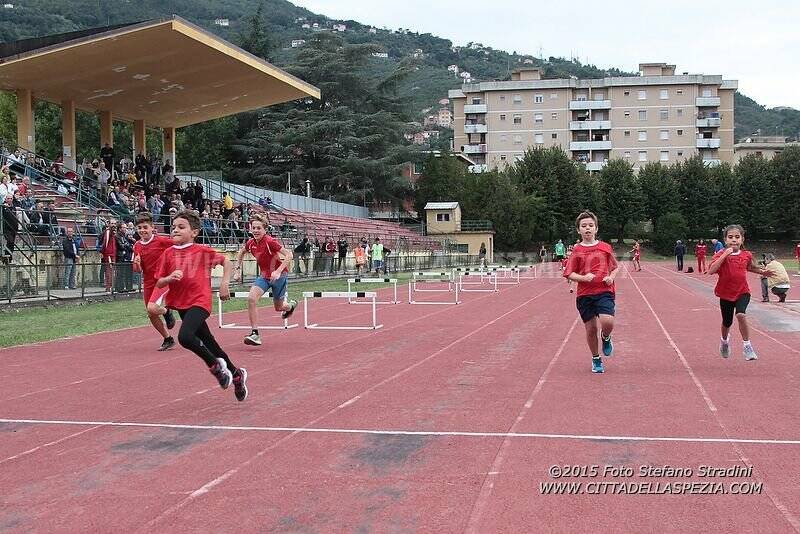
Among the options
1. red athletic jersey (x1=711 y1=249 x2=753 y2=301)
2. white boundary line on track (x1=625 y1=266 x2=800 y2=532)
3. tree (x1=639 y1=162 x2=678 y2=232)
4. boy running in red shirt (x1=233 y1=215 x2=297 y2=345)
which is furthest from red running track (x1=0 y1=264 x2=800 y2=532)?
tree (x1=639 y1=162 x2=678 y2=232)

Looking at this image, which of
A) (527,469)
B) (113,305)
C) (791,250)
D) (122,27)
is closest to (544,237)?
(791,250)

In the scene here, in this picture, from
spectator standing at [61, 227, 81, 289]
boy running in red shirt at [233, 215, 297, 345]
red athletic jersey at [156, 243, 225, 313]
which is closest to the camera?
red athletic jersey at [156, 243, 225, 313]

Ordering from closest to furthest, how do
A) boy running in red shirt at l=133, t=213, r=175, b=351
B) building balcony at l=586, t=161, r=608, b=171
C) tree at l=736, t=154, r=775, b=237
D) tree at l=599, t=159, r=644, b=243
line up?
boy running in red shirt at l=133, t=213, r=175, b=351
tree at l=736, t=154, r=775, b=237
tree at l=599, t=159, r=644, b=243
building balcony at l=586, t=161, r=608, b=171

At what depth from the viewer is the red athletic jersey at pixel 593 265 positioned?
371 inches

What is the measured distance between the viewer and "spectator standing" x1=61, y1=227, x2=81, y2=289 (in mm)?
20734

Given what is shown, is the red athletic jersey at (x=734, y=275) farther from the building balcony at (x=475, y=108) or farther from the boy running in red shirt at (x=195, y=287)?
the building balcony at (x=475, y=108)

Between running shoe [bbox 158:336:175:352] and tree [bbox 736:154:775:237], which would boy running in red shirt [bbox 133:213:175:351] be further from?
tree [bbox 736:154:775:237]

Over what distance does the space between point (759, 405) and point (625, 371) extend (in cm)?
233

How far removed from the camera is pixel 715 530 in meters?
4.30

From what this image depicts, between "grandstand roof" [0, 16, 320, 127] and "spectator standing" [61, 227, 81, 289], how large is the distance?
9381 mm

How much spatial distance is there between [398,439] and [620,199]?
81150 mm

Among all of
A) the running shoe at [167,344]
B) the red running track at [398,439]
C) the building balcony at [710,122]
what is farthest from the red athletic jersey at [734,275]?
the building balcony at [710,122]

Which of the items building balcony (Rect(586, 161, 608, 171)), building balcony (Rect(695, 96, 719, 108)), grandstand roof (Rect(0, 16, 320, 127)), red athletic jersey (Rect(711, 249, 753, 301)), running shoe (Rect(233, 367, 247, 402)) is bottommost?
running shoe (Rect(233, 367, 247, 402))

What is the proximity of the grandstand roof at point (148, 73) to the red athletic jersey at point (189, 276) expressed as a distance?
2280 centimetres
